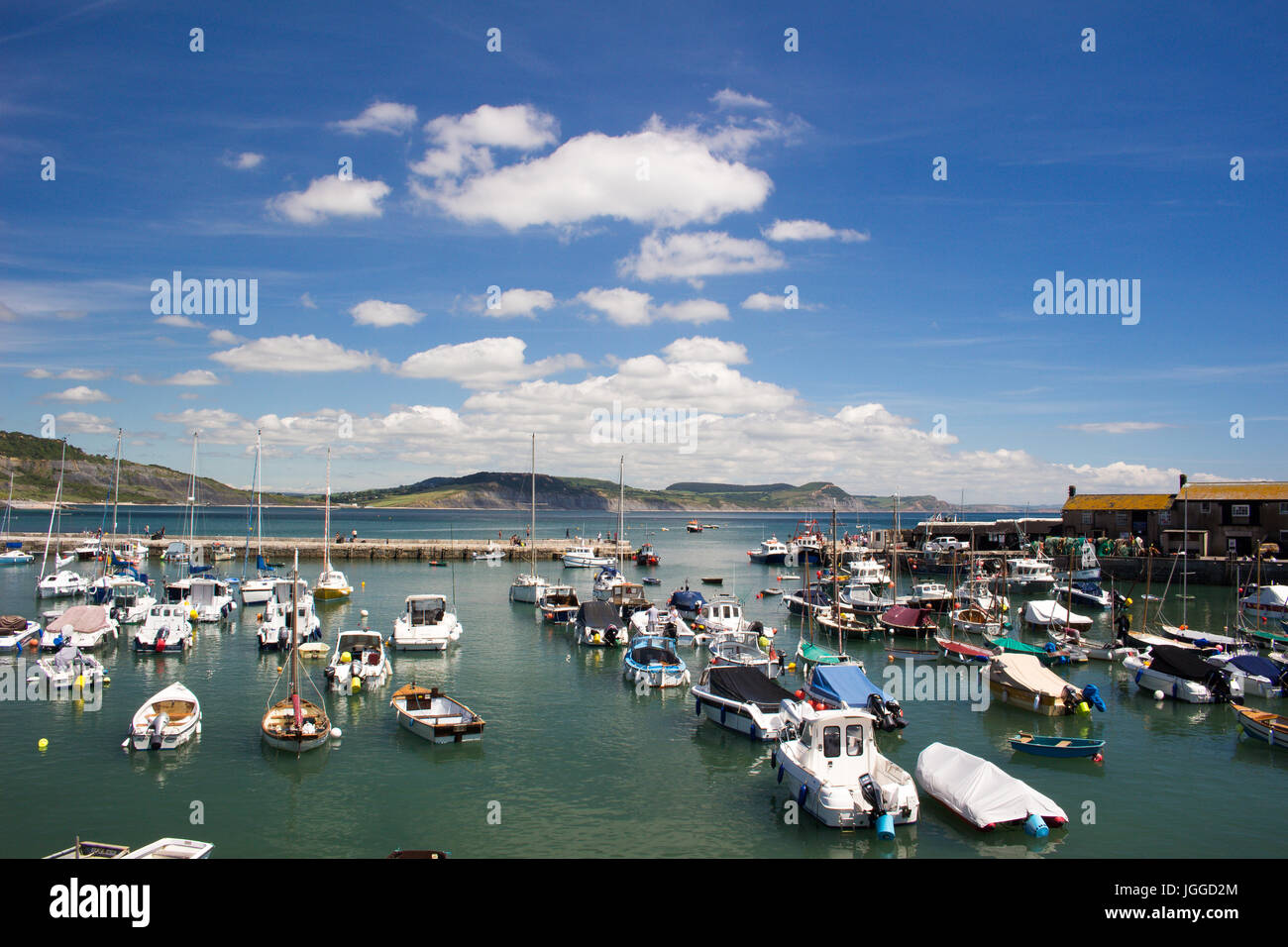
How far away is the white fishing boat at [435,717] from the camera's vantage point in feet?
105

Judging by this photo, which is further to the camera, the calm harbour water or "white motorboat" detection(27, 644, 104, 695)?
"white motorboat" detection(27, 644, 104, 695)

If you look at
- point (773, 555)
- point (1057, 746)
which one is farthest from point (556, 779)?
point (773, 555)

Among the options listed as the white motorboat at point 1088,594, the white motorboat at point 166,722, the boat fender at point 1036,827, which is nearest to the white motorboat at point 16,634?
the white motorboat at point 166,722

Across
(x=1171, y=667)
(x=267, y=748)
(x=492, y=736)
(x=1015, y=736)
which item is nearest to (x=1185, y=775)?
(x=1015, y=736)

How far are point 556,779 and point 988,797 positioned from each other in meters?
14.3

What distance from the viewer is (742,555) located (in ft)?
520

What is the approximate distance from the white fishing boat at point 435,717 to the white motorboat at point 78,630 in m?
26.6

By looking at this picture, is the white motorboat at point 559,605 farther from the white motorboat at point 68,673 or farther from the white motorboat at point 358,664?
the white motorboat at point 68,673

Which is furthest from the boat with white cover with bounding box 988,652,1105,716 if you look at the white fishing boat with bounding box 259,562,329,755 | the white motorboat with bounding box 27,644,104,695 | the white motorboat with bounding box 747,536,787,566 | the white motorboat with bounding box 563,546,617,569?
the white motorboat with bounding box 747,536,787,566

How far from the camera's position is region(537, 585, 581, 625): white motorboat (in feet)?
207

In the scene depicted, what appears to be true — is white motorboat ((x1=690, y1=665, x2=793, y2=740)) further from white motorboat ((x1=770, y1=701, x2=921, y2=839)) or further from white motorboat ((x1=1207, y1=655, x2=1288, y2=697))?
white motorboat ((x1=1207, y1=655, x2=1288, y2=697))

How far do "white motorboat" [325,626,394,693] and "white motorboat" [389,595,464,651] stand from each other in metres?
5.22

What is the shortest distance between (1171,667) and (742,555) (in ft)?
388
